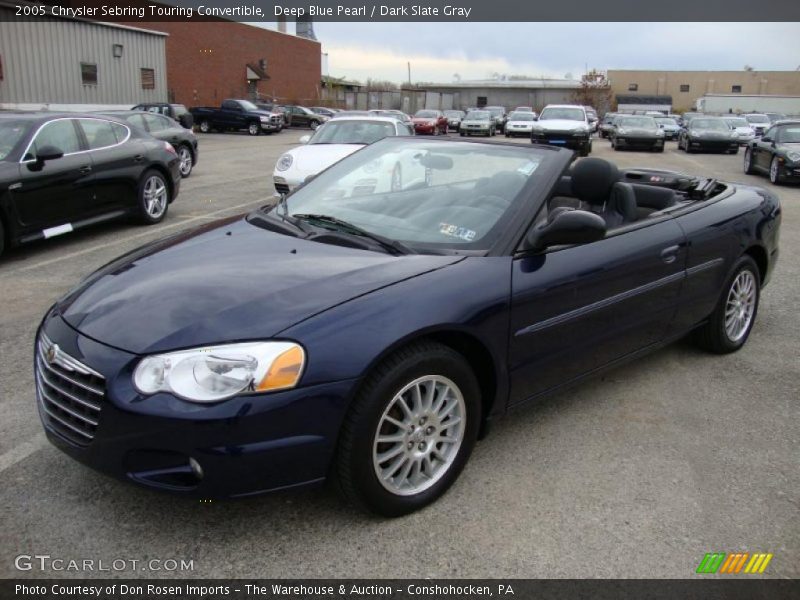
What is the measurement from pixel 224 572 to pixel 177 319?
903mm

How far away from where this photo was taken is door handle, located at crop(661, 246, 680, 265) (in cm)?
381

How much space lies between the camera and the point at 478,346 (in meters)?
2.92

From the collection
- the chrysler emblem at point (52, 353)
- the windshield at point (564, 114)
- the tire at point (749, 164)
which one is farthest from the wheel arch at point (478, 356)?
the windshield at point (564, 114)

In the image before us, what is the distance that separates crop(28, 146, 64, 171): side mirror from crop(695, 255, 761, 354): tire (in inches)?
247

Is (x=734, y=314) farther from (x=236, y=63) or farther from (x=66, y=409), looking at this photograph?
(x=236, y=63)

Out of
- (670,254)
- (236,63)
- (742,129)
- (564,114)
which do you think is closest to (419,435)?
(670,254)

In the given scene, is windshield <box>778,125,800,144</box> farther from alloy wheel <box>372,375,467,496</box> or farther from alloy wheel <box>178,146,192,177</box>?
alloy wheel <box>372,375,467,496</box>

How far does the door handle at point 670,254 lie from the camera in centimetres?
381

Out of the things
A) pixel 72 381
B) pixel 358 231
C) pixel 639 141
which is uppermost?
pixel 639 141

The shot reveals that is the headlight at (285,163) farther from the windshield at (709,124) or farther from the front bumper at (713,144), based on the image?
the windshield at (709,124)

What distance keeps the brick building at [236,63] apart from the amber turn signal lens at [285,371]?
35941 millimetres

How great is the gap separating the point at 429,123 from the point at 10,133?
95.2ft

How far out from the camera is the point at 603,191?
3740 millimetres

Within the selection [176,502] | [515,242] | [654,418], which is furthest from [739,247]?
[176,502]
